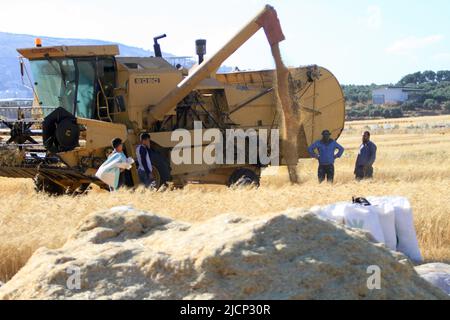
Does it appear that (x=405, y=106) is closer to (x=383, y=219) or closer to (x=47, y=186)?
(x=47, y=186)

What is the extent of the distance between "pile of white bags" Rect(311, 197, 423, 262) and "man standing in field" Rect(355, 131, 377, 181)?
24.0 ft

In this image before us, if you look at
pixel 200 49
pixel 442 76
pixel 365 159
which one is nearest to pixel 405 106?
pixel 442 76

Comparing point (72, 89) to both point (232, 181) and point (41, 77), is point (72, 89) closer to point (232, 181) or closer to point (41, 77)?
point (41, 77)

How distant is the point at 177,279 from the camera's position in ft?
15.7

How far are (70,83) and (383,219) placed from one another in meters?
8.76

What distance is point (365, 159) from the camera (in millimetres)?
15438

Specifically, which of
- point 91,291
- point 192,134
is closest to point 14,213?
point 91,291

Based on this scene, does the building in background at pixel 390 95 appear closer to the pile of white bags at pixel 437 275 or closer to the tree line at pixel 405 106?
the tree line at pixel 405 106

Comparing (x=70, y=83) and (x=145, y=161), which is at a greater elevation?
(x=70, y=83)

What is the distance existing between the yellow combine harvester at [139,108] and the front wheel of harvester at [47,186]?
19 millimetres

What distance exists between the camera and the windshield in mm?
14773

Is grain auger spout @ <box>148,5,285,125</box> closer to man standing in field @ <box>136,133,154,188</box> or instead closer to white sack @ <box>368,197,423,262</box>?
man standing in field @ <box>136,133,154,188</box>

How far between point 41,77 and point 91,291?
10.9 meters

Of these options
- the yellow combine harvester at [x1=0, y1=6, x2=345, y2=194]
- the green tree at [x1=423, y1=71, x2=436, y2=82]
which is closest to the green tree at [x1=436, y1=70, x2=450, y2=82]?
the green tree at [x1=423, y1=71, x2=436, y2=82]
